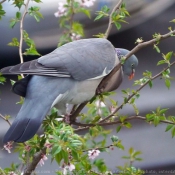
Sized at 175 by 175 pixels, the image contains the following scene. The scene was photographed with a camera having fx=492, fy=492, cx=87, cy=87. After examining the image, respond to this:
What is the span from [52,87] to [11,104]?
9.98 feet

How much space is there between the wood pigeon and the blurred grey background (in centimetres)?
87

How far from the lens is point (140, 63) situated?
6105 mm

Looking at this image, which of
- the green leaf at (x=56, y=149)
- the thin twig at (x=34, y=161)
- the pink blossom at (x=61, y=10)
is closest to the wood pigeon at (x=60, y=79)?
the thin twig at (x=34, y=161)

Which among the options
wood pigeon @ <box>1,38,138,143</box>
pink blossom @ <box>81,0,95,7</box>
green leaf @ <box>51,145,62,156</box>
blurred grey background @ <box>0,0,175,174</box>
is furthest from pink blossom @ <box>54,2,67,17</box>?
green leaf @ <box>51,145,62,156</box>

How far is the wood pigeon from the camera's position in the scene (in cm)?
214

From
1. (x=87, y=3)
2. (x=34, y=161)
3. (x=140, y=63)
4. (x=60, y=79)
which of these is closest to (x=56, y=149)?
(x=34, y=161)

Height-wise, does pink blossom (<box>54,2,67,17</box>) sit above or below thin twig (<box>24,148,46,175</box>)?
above

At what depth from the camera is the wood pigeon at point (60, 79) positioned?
2145mm

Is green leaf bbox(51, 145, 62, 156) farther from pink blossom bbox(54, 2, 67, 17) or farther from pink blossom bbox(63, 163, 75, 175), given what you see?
pink blossom bbox(54, 2, 67, 17)

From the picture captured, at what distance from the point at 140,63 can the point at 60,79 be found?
3.81m

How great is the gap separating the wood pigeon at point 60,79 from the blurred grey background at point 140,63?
0.87 metres

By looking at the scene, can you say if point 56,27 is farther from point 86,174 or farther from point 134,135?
point 86,174

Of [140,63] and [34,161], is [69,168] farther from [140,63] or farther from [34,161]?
[140,63]

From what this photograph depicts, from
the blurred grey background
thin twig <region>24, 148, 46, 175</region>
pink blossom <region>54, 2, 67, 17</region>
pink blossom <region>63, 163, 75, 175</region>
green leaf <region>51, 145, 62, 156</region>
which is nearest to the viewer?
green leaf <region>51, 145, 62, 156</region>
